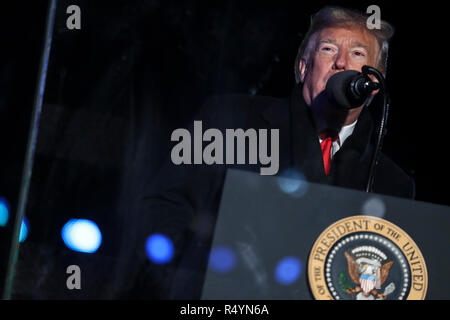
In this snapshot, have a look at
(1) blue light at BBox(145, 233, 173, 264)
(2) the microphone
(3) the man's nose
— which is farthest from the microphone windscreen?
(3) the man's nose

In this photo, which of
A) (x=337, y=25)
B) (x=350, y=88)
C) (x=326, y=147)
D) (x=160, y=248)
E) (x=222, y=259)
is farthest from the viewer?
(x=337, y=25)

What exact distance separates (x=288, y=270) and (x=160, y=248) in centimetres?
68

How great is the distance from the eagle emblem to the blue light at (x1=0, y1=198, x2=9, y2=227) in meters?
1.50

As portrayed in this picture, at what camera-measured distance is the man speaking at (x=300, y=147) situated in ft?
4.20

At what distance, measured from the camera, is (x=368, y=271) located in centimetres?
79

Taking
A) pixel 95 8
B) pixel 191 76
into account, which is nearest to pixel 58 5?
pixel 95 8

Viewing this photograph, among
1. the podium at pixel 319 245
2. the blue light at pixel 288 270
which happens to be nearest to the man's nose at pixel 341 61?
the podium at pixel 319 245

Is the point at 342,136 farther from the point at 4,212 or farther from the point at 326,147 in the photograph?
the point at 4,212

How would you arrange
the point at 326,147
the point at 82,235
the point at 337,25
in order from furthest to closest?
1. the point at 337,25
2. the point at 82,235
3. the point at 326,147

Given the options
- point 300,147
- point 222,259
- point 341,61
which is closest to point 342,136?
point 300,147

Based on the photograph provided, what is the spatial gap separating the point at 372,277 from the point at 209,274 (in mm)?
266

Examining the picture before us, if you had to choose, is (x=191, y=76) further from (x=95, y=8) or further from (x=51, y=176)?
(x=51, y=176)

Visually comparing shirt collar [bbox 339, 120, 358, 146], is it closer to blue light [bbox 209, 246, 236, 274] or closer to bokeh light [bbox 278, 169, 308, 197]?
bokeh light [bbox 278, 169, 308, 197]

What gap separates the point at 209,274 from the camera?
0.74 m
